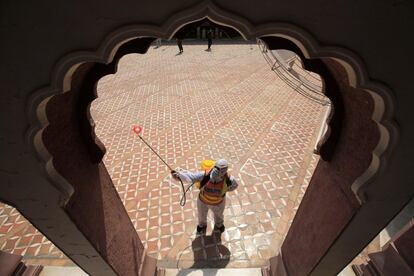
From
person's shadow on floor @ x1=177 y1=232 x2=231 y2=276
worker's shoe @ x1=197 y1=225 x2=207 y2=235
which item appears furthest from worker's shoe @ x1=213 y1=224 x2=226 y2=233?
worker's shoe @ x1=197 y1=225 x2=207 y2=235

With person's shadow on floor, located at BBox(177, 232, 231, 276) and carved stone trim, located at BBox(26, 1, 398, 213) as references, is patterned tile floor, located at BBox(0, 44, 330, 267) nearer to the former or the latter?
person's shadow on floor, located at BBox(177, 232, 231, 276)

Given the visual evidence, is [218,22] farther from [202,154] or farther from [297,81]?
[297,81]

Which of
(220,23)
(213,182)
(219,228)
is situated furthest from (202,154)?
(220,23)

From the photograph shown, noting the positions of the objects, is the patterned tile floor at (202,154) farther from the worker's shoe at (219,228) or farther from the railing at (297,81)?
the railing at (297,81)

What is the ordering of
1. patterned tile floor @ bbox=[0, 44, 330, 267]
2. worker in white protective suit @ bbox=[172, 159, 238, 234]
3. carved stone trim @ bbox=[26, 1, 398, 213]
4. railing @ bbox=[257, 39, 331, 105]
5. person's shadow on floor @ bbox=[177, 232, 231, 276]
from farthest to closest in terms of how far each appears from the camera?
railing @ bbox=[257, 39, 331, 105] < patterned tile floor @ bbox=[0, 44, 330, 267] < person's shadow on floor @ bbox=[177, 232, 231, 276] < worker in white protective suit @ bbox=[172, 159, 238, 234] < carved stone trim @ bbox=[26, 1, 398, 213]

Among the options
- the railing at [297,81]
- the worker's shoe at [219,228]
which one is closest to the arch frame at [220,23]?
the worker's shoe at [219,228]

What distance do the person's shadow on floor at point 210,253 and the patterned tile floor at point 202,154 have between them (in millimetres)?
14

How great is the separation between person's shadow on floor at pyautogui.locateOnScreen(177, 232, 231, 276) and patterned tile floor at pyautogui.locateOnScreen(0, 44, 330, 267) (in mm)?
14

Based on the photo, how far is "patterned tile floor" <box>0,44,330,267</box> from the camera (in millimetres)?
3514

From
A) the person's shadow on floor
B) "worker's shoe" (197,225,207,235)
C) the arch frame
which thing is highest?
the arch frame

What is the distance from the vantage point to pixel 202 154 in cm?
523

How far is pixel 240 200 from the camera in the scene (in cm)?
415

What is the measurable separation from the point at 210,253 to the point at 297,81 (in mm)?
7428

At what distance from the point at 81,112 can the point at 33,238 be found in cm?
303
